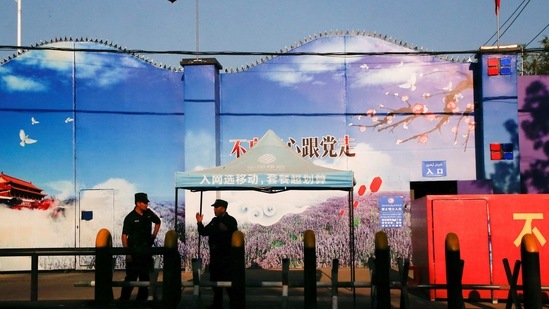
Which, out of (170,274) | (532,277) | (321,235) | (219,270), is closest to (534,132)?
(321,235)

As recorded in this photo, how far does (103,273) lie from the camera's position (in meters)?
6.99

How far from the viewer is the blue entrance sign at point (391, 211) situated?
18.9m

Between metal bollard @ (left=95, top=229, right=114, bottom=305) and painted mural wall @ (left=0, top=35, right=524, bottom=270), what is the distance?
1150cm

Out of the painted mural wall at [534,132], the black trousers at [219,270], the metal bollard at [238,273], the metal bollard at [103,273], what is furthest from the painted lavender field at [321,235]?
the metal bollard at [103,273]

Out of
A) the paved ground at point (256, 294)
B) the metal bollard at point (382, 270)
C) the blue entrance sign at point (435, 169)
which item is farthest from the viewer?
the blue entrance sign at point (435, 169)

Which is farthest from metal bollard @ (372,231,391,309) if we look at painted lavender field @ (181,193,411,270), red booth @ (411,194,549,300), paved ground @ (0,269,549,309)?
painted lavender field @ (181,193,411,270)

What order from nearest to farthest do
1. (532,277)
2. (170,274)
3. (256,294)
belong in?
(170,274) < (532,277) < (256,294)

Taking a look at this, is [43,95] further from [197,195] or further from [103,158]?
[197,195]

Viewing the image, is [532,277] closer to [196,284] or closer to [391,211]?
[196,284]

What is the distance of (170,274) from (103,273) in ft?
2.15

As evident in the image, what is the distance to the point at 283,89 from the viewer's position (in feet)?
63.5

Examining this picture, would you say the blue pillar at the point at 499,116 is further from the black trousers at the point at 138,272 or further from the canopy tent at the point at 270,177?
the black trousers at the point at 138,272

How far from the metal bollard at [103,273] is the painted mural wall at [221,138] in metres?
11.5

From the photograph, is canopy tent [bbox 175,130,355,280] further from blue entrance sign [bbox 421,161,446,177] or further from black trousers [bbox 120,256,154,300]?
blue entrance sign [bbox 421,161,446,177]
